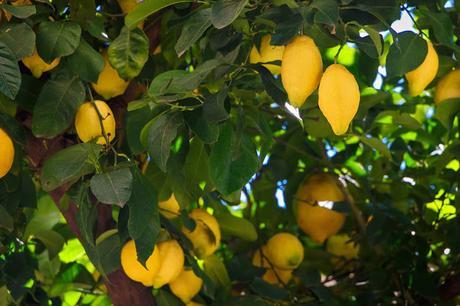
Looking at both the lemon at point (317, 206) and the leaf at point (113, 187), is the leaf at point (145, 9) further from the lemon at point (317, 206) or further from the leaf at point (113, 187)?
the lemon at point (317, 206)

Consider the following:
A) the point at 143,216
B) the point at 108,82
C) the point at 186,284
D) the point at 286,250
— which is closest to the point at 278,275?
the point at 286,250

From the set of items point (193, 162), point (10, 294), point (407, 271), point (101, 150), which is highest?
point (101, 150)

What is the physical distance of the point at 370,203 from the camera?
6.19 feet

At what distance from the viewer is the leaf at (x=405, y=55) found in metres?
1.17

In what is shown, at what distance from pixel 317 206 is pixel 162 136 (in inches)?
27.3

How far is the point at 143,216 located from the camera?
120 cm

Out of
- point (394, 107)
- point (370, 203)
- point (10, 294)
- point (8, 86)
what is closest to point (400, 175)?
point (370, 203)

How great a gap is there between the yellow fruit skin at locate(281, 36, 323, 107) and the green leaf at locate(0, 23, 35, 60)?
0.32 meters

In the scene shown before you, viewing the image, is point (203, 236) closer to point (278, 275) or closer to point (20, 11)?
point (278, 275)

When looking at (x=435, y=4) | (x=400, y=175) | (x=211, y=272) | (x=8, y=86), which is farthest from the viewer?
(x=400, y=175)

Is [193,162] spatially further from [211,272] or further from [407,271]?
[407,271]

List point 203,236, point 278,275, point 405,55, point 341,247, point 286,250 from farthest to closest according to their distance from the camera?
point 341,247, point 278,275, point 286,250, point 203,236, point 405,55

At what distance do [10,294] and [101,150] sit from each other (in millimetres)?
428

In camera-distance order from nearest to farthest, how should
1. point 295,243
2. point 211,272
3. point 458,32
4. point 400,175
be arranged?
point 458,32 < point 211,272 < point 295,243 < point 400,175
